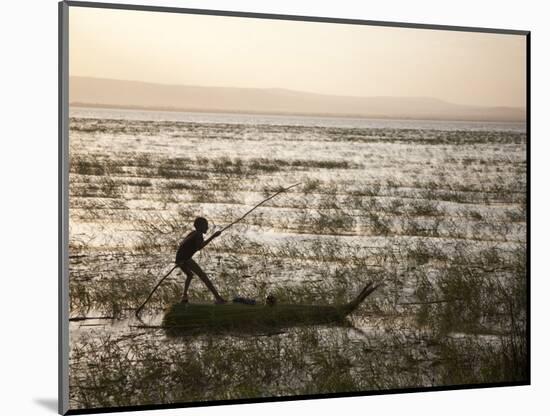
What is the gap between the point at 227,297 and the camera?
7.14 metres

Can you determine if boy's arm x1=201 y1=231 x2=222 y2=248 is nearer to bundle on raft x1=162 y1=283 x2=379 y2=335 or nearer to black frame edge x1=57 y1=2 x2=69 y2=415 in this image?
bundle on raft x1=162 y1=283 x2=379 y2=335

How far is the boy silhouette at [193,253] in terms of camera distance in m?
7.05

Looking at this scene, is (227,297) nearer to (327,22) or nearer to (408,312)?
(408,312)

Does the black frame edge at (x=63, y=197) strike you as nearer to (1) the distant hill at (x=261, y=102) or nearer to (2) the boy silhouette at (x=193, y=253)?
(1) the distant hill at (x=261, y=102)

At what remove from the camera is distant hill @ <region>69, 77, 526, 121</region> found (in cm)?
691

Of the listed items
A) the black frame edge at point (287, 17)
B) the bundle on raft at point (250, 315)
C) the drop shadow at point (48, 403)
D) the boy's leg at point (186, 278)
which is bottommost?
the drop shadow at point (48, 403)

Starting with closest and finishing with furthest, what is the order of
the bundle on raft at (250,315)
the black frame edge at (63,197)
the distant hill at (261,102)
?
the black frame edge at (63,197)
the distant hill at (261,102)
the bundle on raft at (250,315)

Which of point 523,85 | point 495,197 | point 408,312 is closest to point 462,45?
point 523,85

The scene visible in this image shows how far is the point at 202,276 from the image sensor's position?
23.3ft

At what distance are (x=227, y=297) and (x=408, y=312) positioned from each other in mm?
1158

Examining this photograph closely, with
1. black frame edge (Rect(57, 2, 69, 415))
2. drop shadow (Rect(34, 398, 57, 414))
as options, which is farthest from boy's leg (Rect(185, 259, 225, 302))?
drop shadow (Rect(34, 398, 57, 414))

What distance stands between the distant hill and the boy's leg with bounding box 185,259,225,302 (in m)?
0.88

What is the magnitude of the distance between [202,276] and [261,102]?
107 centimetres

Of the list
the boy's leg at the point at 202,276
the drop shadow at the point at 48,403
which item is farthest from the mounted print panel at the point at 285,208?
the drop shadow at the point at 48,403
